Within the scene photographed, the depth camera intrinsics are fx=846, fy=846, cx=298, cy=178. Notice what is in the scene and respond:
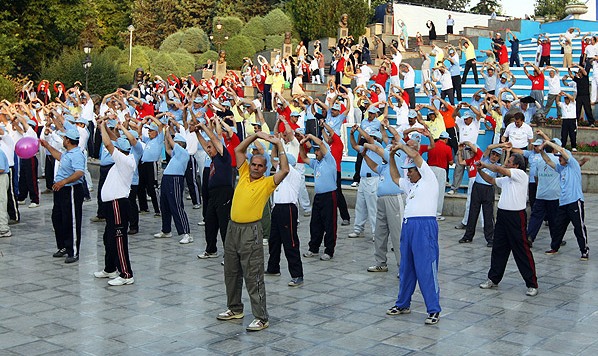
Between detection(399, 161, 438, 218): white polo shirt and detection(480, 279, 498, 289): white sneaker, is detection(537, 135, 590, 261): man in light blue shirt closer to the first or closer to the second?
detection(480, 279, 498, 289): white sneaker

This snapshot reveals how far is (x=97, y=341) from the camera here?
8.36m

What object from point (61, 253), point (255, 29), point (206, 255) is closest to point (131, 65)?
point (255, 29)

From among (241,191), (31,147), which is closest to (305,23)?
(31,147)

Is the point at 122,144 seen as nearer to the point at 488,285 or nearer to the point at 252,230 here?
the point at 252,230

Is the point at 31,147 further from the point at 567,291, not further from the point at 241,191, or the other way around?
the point at 567,291

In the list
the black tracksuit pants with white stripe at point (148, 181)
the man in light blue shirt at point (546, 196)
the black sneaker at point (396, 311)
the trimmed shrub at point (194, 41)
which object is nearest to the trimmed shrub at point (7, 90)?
the trimmed shrub at point (194, 41)

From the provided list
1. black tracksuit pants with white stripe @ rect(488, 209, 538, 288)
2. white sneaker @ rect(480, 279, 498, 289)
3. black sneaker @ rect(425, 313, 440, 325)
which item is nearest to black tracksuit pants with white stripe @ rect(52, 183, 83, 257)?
black sneaker @ rect(425, 313, 440, 325)

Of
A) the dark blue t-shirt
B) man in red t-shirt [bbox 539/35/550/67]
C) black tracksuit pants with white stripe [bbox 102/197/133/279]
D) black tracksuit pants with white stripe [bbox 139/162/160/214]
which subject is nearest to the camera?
black tracksuit pants with white stripe [bbox 102/197/133/279]

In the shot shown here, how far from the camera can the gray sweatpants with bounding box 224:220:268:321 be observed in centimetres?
870

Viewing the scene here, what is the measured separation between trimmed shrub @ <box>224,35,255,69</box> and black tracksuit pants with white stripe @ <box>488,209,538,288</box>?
3077 centimetres

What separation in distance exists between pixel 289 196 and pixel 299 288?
1184mm

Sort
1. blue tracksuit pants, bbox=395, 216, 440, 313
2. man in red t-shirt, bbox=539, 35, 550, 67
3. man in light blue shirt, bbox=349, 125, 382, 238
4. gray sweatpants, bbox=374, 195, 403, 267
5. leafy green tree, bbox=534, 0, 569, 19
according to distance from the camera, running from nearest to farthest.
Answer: blue tracksuit pants, bbox=395, 216, 440, 313
gray sweatpants, bbox=374, 195, 403, 267
man in light blue shirt, bbox=349, 125, 382, 238
man in red t-shirt, bbox=539, 35, 550, 67
leafy green tree, bbox=534, 0, 569, 19

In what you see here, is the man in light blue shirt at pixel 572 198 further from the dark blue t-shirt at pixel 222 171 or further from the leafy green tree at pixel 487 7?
the leafy green tree at pixel 487 7

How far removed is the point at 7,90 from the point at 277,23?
1526cm
